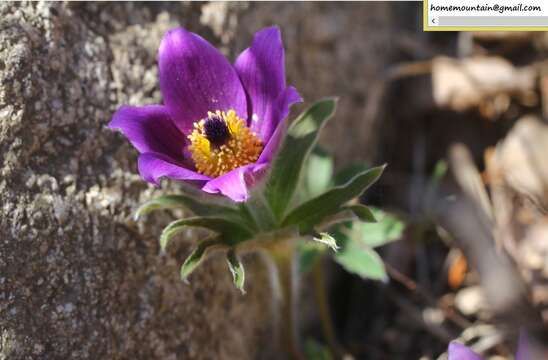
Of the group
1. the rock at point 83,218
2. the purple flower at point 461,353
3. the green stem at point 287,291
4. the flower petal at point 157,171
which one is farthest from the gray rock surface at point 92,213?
the purple flower at point 461,353

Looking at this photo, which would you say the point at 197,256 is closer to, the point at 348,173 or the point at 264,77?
the point at 264,77

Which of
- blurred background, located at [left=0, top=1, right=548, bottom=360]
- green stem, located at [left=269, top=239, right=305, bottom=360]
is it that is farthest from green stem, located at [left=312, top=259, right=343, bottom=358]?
green stem, located at [left=269, top=239, right=305, bottom=360]

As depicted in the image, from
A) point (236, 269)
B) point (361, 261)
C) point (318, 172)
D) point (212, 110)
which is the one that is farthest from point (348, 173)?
point (236, 269)

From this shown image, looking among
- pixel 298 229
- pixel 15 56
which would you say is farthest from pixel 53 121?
pixel 298 229

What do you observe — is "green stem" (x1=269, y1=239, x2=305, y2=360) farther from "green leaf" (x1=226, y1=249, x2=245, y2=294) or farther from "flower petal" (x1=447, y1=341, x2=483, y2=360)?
"flower petal" (x1=447, y1=341, x2=483, y2=360)

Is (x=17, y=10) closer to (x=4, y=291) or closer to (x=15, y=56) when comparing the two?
(x=15, y=56)

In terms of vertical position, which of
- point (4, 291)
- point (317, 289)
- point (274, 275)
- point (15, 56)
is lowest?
point (317, 289)
